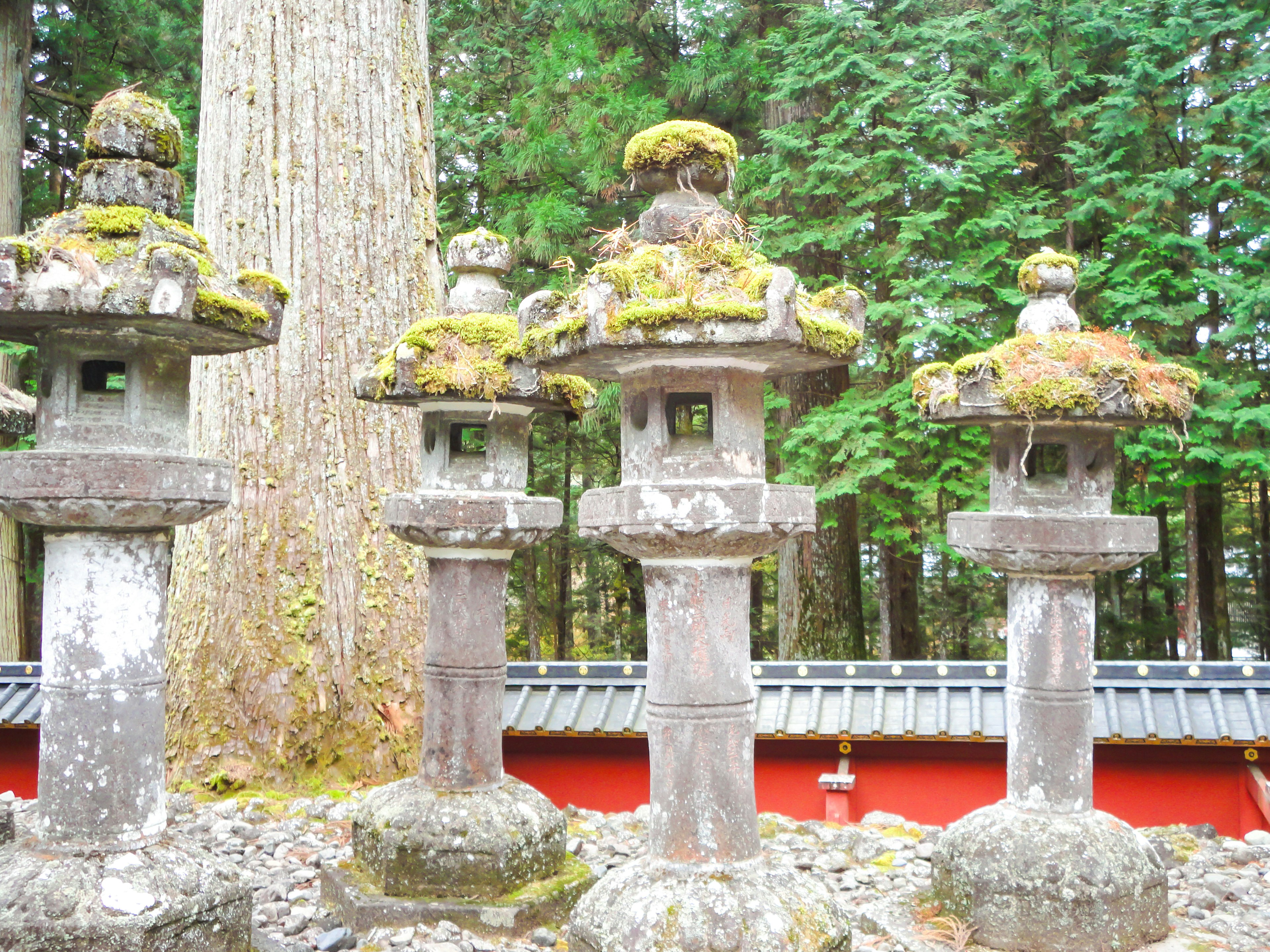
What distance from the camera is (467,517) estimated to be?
4.15 metres

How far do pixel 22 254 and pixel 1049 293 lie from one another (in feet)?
12.8

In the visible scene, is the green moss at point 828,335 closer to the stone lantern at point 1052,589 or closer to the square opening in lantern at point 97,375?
the stone lantern at point 1052,589

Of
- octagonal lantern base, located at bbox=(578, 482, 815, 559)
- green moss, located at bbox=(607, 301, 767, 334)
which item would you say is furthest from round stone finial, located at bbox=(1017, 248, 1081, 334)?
green moss, located at bbox=(607, 301, 767, 334)

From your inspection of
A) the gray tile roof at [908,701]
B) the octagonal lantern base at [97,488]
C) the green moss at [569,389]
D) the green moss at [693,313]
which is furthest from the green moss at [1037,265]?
the octagonal lantern base at [97,488]

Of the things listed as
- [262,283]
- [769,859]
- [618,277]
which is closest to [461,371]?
[262,283]

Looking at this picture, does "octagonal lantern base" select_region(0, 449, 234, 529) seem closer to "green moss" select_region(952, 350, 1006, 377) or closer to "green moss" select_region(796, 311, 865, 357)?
"green moss" select_region(796, 311, 865, 357)

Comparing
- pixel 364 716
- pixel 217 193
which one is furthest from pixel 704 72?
pixel 364 716

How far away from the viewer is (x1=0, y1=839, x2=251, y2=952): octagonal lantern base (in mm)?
3113

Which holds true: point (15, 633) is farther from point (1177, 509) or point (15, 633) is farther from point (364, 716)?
point (1177, 509)

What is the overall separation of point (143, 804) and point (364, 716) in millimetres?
2492

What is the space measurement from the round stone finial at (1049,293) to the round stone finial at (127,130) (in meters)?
3.52

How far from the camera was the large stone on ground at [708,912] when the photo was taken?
10.2 ft

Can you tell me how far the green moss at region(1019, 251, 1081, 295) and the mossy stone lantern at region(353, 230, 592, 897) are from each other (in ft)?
6.57

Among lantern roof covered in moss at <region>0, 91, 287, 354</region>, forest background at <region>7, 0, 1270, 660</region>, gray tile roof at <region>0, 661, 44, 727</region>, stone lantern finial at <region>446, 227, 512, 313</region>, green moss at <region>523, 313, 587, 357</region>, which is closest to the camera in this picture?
lantern roof covered in moss at <region>0, 91, 287, 354</region>
